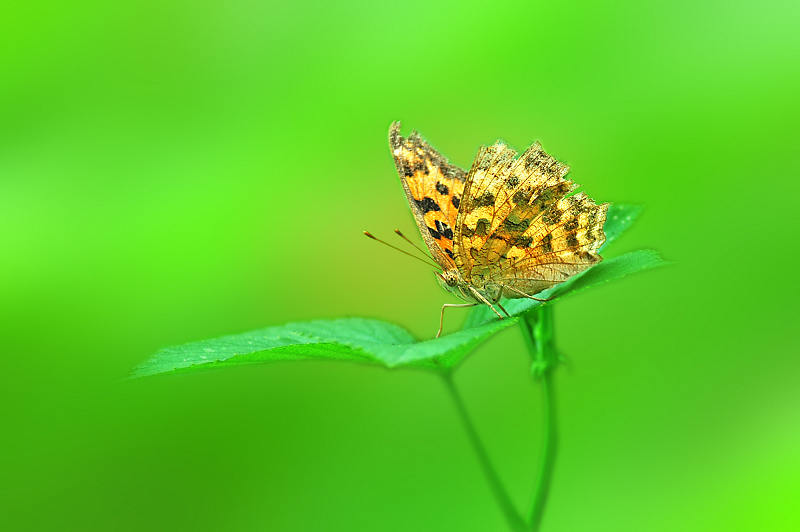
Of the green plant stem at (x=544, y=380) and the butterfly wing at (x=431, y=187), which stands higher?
the butterfly wing at (x=431, y=187)

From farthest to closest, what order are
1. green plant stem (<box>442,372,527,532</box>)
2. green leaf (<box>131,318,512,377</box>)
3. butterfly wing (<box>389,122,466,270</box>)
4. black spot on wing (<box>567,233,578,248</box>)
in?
butterfly wing (<box>389,122,466,270</box>) < black spot on wing (<box>567,233,578,248</box>) < green plant stem (<box>442,372,527,532</box>) < green leaf (<box>131,318,512,377</box>)

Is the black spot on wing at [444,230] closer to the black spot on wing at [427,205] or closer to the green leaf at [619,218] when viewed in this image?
the black spot on wing at [427,205]


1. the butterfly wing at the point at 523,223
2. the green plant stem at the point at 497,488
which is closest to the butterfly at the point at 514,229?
the butterfly wing at the point at 523,223

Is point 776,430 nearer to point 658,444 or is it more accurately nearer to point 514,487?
point 658,444

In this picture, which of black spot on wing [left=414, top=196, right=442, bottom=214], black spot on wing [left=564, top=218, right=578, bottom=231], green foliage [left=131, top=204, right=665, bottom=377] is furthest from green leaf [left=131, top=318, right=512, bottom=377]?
black spot on wing [left=564, top=218, right=578, bottom=231]

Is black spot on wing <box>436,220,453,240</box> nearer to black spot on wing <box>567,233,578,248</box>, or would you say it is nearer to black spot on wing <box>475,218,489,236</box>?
black spot on wing <box>475,218,489,236</box>

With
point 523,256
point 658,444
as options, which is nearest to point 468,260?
point 523,256

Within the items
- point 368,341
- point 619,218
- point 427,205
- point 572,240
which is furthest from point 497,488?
point 619,218

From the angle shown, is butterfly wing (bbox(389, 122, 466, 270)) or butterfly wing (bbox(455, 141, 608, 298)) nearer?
butterfly wing (bbox(455, 141, 608, 298))
